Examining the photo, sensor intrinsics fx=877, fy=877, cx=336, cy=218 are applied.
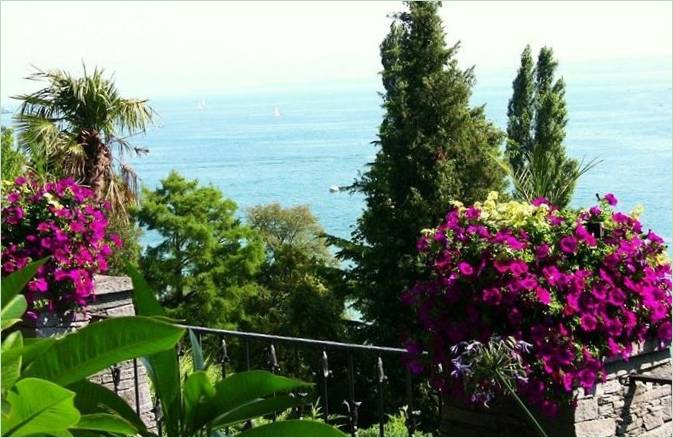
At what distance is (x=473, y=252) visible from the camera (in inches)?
99.3

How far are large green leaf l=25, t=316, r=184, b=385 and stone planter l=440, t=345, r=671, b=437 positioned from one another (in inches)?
50.8

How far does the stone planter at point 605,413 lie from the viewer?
247 cm

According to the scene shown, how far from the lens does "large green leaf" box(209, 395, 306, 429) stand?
Answer: 1724 mm

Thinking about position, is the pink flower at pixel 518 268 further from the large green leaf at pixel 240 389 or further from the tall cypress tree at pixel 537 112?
the tall cypress tree at pixel 537 112

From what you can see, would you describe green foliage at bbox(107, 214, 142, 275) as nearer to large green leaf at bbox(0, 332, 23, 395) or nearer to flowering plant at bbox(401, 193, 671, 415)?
flowering plant at bbox(401, 193, 671, 415)

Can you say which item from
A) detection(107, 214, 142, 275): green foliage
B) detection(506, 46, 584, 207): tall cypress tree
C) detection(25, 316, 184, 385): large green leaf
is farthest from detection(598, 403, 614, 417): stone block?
detection(506, 46, 584, 207): tall cypress tree

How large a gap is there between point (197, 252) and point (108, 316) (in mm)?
19657

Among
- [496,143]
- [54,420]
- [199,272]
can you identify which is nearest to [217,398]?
[54,420]

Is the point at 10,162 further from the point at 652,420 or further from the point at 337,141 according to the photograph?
the point at 337,141

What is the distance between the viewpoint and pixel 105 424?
5.34 feet

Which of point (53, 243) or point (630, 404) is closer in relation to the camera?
point (630, 404)

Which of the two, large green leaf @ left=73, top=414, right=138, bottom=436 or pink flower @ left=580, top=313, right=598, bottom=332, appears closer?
large green leaf @ left=73, top=414, right=138, bottom=436

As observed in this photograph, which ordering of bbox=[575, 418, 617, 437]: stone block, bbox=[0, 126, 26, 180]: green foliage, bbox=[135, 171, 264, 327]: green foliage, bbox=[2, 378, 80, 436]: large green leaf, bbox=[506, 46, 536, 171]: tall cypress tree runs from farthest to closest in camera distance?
bbox=[506, 46, 536, 171]: tall cypress tree < bbox=[135, 171, 264, 327]: green foliage < bbox=[0, 126, 26, 180]: green foliage < bbox=[575, 418, 617, 437]: stone block < bbox=[2, 378, 80, 436]: large green leaf

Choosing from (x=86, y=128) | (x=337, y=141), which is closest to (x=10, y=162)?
(x=86, y=128)
